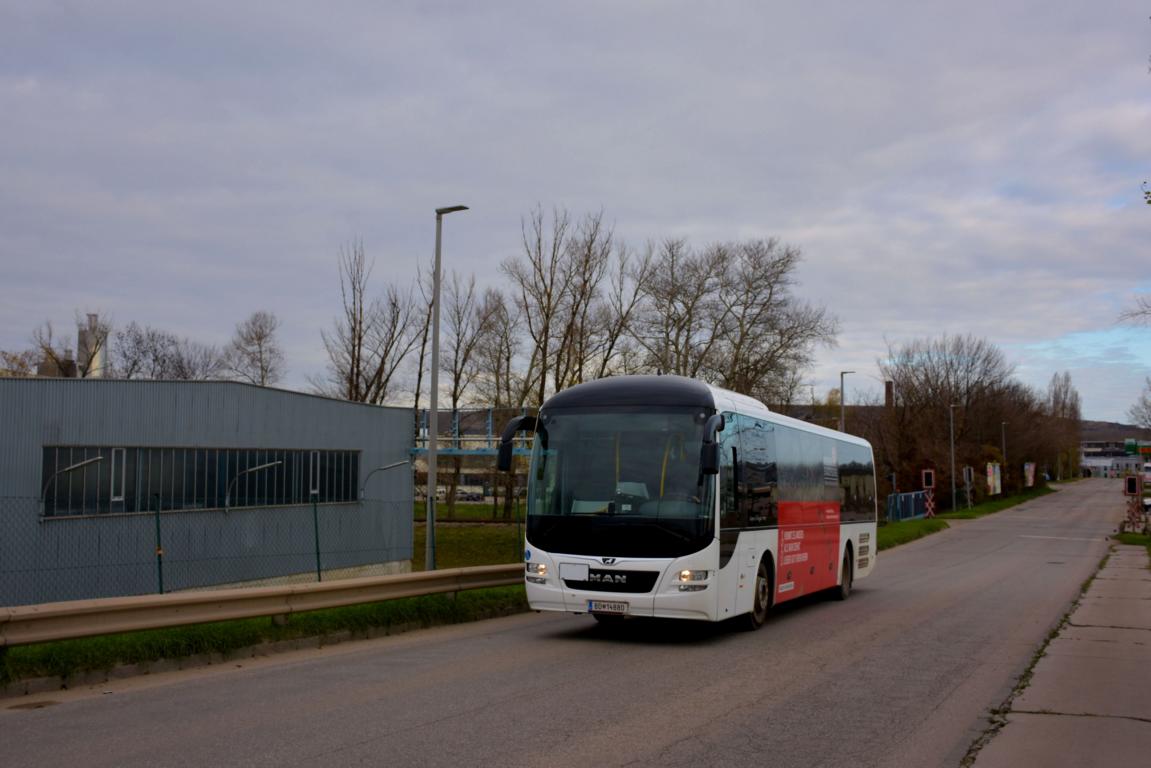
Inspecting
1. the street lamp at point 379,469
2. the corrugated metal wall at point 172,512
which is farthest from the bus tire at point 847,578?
the street lamp at point 379,469

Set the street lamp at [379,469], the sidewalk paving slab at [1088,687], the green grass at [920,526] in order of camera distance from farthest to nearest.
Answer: the green grass at [920,526] → the street lamp at [379,469] → the sidewalk paving slab at [1088,687]

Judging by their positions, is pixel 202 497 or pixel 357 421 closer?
pixel 202 497

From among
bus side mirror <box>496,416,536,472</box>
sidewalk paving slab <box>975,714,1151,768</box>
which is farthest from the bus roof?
sidewalk paving slab <box>975,714,1151,768</box>

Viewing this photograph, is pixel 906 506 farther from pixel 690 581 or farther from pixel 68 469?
pixel 690 581

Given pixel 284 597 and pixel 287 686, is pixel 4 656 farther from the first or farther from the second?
pixel 284 597

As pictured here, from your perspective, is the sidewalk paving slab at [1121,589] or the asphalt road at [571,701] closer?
the asphalt road at [571,701]

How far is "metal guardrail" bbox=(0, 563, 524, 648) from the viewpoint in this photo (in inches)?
368

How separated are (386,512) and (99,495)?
37.0 ft

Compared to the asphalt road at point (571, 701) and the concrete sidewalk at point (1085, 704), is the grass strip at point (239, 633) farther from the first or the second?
the concrete sidewalk at point (1085, 704)

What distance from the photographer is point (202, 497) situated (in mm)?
27750

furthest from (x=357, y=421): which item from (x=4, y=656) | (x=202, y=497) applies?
(x=4, y=656)

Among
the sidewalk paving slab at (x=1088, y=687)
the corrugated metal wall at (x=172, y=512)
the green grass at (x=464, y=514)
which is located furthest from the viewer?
the green grass at (x=464, y=514)

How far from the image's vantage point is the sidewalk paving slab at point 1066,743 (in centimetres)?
706

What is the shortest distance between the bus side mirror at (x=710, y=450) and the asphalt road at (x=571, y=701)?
6.63 ft
